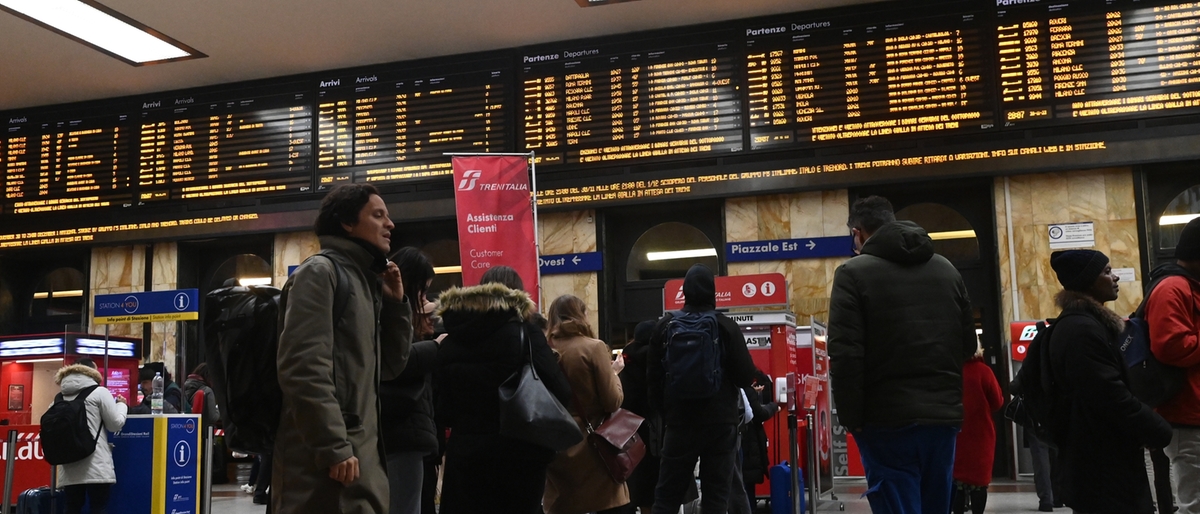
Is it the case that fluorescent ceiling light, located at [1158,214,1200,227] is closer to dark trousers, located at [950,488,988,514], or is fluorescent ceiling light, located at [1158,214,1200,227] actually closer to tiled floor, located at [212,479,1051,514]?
tiled floor, located at [212,479,1051,514]

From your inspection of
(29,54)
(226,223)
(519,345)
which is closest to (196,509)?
(226,223)

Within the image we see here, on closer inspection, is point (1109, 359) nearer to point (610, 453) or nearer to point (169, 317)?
point (610, 453)

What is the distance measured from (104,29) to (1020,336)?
936cm

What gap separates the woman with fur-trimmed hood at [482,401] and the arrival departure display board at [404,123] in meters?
7.28

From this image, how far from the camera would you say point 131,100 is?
12328mm

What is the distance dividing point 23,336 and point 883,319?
1169 cm

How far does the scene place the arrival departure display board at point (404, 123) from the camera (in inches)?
433

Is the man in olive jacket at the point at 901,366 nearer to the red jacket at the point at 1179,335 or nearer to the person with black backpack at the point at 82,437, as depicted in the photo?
the red jacket at the point at 1179,335

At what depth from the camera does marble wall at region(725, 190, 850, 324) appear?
401 inches

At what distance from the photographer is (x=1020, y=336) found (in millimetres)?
9305

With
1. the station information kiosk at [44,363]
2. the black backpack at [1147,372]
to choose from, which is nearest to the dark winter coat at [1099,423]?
the black backpack at [1147,372]

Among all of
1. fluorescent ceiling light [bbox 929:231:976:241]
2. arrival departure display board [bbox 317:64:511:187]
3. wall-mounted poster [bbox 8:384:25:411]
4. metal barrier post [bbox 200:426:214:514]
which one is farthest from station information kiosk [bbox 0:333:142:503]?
fluorescent ceiling light [bbox 929:231:976:241]

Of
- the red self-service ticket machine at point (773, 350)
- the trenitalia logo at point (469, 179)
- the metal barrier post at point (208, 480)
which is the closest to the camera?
the metal barrier post at point (208, 480)

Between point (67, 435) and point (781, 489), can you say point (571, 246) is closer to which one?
point (781, 489)
